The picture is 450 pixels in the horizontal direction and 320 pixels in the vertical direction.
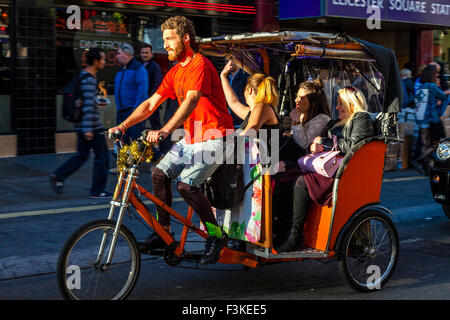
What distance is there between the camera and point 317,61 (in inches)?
242

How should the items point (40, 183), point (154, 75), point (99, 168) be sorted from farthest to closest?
point (154, 75), point (40, 183), point (99, 168)

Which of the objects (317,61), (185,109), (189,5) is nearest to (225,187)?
(185,109)

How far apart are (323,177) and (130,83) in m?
5.43

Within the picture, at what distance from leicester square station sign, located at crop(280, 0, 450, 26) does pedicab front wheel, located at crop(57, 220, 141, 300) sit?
10.9 m

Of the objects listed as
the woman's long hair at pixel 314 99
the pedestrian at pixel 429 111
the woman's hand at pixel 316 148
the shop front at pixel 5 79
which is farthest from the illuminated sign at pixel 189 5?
the woman's hand at pixel 316 148

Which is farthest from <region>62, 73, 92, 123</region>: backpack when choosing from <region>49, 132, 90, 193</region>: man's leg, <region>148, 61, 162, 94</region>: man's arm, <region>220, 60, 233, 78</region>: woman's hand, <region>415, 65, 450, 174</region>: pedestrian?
<region>415, 65, 450, 174</region>: pedestrian

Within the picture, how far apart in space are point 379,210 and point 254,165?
1.06 m

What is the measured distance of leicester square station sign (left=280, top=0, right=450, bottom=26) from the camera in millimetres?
14547

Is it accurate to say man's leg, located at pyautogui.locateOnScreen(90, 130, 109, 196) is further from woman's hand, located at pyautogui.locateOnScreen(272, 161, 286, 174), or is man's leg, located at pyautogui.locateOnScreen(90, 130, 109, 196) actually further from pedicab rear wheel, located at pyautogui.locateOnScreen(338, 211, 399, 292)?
pedicab rear wheel, located at pyautogui.locateOnScreen(338, 211, 399, 292)

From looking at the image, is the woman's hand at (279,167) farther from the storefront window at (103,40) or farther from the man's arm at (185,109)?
the storefront window at (103,40)

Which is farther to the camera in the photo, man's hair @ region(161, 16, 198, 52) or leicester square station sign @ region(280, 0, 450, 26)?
leicester square station sign @ region(280, 0, 450, 26)

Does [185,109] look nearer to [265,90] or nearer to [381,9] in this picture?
[265,90]

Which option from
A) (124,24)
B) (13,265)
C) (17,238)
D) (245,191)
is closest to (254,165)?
(245,191)

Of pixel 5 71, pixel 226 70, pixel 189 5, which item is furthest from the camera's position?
pixel 189 5
